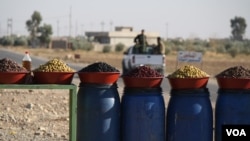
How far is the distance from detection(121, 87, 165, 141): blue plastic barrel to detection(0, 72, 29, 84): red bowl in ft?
4.40

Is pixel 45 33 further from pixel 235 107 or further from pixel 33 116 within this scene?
pixel 235 107

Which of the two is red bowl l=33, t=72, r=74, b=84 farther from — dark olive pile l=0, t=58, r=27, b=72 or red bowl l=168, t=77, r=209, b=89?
red bowl l=168, t=77, r=209, b=89

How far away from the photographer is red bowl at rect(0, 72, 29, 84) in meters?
6.93

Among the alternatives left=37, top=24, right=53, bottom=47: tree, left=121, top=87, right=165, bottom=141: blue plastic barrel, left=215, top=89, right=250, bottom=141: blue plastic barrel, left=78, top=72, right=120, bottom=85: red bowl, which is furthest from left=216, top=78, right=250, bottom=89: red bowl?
left=37, top=24, right=53, bottom=47: tree

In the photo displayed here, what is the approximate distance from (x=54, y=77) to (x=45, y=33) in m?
106

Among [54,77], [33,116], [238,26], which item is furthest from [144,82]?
[238,26]

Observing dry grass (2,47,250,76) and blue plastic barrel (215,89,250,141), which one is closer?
blue plastic barrel (215,89,250,141)

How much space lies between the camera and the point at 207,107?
7.08 metres

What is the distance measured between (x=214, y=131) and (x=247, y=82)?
0.83 metres

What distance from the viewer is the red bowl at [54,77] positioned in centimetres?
704

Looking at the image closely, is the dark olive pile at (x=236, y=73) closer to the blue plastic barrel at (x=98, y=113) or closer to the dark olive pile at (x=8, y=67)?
the blue plastic barrel at (x=98, y=113)

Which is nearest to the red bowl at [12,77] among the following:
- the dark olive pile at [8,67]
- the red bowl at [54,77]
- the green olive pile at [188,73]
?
the dark olive pile at [8,67]

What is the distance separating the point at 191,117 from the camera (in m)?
7.00

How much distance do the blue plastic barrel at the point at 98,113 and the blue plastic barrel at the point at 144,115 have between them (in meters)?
0.18
